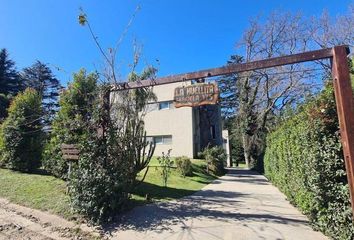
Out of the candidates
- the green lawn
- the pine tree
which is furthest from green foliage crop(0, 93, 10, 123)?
the green lawn

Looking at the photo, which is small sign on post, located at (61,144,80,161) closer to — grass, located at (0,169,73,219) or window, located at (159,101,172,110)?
grass, located at (0,169,73,219)

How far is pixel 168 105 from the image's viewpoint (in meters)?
23.6

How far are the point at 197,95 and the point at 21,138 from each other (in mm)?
8093

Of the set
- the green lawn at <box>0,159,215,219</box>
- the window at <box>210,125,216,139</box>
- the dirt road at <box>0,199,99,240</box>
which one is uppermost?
the window at <box>210,125,216,139</box>

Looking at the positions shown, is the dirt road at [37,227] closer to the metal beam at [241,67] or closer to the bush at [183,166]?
the metal beam at [241,67]

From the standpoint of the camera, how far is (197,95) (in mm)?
6871

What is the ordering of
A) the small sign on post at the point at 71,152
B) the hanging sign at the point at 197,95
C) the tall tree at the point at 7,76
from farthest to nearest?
1. the tall tree at the point at 7,76
2. the small sign on post at the point at 71,152
3. the hanging sign at the point at 197,95

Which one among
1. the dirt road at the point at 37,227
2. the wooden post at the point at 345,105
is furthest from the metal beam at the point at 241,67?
the dirt road at the point at 37,227

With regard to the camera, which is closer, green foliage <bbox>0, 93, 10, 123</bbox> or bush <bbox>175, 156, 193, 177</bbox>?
bush <bbox>175, 156, 193, 177</bbox>

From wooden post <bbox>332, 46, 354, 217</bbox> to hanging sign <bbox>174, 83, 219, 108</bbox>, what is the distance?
2.62 m

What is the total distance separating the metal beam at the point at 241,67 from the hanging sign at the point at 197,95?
29cm

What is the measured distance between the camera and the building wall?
2242cm

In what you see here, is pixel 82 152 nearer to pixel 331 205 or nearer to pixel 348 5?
pixel 331 205

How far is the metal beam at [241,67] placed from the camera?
18.1ft
